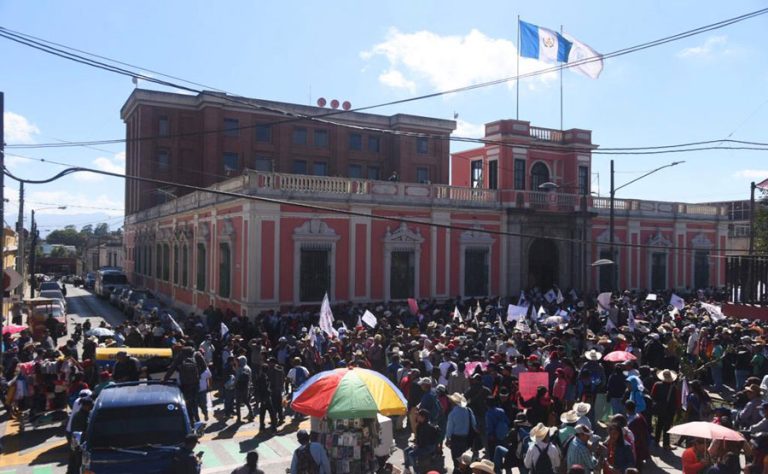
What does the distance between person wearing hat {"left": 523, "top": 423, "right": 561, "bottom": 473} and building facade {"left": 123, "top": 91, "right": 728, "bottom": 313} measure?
31.5 ft

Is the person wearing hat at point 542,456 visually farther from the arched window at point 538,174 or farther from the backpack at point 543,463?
the arched window at point 538,174

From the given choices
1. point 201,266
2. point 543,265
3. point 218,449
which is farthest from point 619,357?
point 201,266

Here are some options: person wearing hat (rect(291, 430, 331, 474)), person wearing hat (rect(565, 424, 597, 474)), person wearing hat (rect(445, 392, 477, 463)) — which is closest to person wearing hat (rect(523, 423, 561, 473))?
person wearing hat (rect(565, 424, 597, 474))

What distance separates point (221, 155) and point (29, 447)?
3101cm

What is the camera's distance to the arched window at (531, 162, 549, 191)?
34.2 metres

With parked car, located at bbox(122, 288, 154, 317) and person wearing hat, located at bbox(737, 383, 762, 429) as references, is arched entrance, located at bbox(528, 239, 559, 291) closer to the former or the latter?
parked car, located at bbox(122, 288, 154, 317)

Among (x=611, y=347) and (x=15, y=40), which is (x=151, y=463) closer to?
(x=15, y=40)

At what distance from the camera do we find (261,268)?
23594 millimetres

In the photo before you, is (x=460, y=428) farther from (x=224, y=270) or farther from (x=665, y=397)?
(x=224, y=270)

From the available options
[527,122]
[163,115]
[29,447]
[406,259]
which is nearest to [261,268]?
[406,259]

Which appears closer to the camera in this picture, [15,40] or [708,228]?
[15,40]

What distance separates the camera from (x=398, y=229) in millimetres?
26891

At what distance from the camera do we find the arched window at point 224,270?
25625 millimetres

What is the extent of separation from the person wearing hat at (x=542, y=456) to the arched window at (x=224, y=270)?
757 inches
